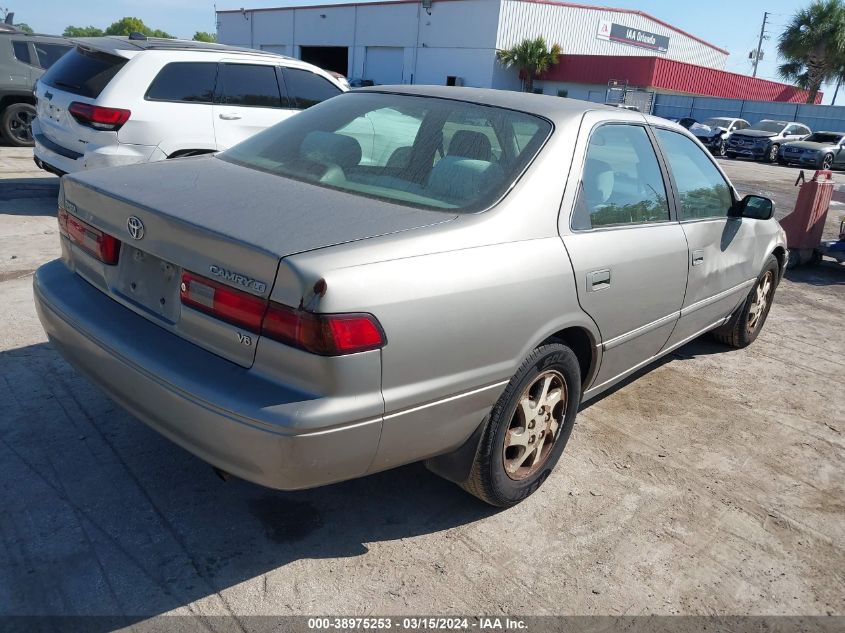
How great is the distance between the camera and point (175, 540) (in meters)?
2.69

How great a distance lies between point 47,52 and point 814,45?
45.3 m

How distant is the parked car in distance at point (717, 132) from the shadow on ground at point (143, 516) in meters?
28.8

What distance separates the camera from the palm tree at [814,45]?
139 feet

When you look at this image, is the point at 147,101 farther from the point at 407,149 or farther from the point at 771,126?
the point at 771,126

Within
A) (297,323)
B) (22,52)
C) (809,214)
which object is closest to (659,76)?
(809,214)

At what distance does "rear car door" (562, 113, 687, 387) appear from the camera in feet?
10.2

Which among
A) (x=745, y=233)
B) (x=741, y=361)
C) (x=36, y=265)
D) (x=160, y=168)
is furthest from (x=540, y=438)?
(x=36, y=265)

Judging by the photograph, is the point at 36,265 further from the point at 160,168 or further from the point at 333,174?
the point at 333,174

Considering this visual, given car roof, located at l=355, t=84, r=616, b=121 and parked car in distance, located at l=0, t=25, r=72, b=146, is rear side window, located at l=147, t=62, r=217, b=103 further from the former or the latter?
parked car in distance, located at l=0, t=25, r=72, b=146

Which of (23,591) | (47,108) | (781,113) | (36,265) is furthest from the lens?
(781,113)

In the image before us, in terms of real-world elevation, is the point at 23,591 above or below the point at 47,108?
below

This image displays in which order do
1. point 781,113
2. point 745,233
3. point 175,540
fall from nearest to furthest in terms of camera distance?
point 175,540
point 745,233
point 781,113

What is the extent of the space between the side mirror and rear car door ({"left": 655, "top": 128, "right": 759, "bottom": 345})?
6cm

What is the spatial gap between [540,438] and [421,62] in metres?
45.9
